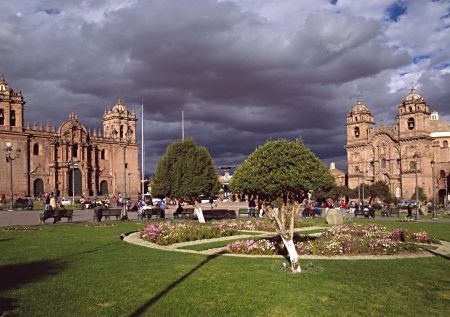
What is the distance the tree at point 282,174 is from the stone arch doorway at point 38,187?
60469mm

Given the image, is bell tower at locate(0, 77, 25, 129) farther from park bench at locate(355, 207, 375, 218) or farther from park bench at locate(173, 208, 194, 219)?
park bench at locate(355, 207, 375, 218)

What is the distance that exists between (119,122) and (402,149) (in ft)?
164

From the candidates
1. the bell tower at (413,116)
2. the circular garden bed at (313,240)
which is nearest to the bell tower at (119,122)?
the bell tower at (413,116)

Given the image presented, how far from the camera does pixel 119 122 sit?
83625 mm

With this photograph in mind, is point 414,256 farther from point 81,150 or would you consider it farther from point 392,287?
point 81,150

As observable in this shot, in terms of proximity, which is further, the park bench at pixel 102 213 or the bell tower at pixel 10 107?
the bell tower at pixel 10 107

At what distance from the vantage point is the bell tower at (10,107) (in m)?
63.4

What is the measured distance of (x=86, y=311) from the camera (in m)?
7.48

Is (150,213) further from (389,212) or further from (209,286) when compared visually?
(209,286)

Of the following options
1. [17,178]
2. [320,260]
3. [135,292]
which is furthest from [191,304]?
[17,178]

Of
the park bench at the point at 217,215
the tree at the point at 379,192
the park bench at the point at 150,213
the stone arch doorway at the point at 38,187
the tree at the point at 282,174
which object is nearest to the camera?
the tree at the point at 282,174

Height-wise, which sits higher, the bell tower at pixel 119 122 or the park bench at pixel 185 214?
the bell tower at pixel 119 122

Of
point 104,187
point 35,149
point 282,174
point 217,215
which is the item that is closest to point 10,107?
point 35,149

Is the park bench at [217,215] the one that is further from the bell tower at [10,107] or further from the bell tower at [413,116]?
the bell tower at [413,116]
